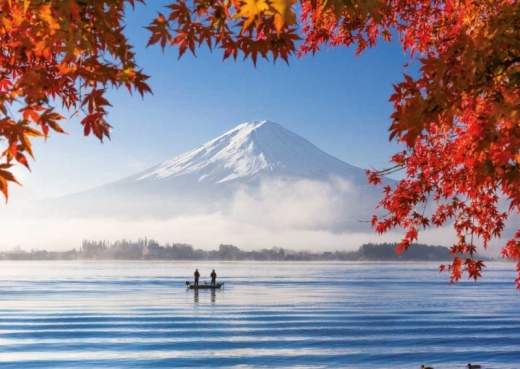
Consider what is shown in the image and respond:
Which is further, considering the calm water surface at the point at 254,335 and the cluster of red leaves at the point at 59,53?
the calm water surface at the point at 254,335

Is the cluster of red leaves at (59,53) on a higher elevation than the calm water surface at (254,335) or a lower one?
higher

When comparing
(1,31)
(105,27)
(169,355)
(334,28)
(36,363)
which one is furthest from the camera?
(169,355)

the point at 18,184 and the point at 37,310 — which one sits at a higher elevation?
the point at 18,184

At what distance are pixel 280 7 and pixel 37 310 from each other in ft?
142

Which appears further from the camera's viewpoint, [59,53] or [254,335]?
[254,335]

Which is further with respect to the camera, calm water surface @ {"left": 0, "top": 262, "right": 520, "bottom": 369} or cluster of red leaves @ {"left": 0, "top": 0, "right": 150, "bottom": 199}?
calm water surface @ {"left": 0, "top": 262, "right": 520, "bottom": 369}

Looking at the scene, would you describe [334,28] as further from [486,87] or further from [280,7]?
[280,7]

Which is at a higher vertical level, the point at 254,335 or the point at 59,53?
the point at 59,53

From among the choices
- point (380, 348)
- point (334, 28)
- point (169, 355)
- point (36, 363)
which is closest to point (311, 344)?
point (380, 348)

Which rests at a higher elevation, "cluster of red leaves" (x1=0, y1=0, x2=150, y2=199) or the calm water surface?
"cluster of red leaves" (x1=0, y1=0, x2=150, y2=199)

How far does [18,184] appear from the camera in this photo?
14.1ft

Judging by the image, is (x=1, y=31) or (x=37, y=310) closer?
(x=1, y=31)

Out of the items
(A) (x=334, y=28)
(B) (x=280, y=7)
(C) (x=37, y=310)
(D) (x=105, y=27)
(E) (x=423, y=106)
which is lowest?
(C) (x=37, y=310)

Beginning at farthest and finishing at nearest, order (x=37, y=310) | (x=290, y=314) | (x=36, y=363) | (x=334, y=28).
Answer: (x=37, y=310), (x=290, y=314), (x=36, y=363), (x=334, y=28)
